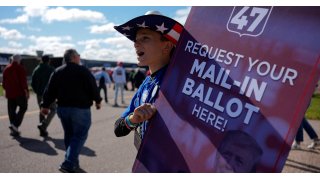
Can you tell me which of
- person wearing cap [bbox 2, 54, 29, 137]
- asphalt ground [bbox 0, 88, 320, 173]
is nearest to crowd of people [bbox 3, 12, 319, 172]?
person wearing cap [bbox 2, 54, 29, 137]

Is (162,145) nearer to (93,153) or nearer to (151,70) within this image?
(151,70)

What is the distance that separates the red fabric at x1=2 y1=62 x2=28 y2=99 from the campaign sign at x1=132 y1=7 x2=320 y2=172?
250 inches

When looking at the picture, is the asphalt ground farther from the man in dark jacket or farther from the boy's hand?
the boy's hand

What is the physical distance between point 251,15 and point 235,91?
0.29m

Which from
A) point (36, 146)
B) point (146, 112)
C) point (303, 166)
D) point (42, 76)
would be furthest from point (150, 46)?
point (42, 76)

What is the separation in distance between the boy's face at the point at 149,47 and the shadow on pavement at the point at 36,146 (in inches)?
168

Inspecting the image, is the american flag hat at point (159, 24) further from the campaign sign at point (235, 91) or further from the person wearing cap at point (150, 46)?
the campaign sign at point (235, 91)

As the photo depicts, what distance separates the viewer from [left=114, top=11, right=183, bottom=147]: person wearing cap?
1861 mm

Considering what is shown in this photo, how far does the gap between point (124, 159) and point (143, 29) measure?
381 cm

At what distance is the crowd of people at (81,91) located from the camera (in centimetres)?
196

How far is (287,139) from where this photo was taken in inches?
46.7

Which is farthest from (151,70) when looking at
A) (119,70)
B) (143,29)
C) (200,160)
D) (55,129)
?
(119,70)

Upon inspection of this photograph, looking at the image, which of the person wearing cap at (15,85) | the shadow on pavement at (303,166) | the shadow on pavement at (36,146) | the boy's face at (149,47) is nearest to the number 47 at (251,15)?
the boy's face at (149,47)

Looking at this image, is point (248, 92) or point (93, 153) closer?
point (248, 92)
